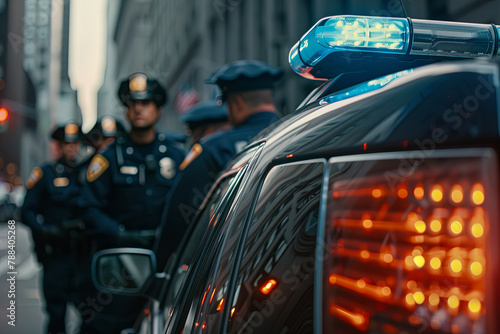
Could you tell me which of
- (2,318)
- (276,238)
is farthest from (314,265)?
(2,318)

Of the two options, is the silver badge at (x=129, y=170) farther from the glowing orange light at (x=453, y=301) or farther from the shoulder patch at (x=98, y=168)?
the glowing orange light at (x=453, y=301)

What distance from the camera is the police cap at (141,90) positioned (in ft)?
14.6

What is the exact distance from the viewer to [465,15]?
277 inches

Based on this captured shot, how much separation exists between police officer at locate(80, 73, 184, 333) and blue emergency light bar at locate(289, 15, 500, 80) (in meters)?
3.24

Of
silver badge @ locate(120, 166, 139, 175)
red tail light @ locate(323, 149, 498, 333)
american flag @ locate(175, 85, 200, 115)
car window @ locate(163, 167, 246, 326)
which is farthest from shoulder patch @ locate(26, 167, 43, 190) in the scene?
american flag @ locate(175, 85, 200, 115)

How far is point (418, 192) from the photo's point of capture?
0.90 m

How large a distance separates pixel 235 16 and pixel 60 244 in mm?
13625

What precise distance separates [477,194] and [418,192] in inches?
3.9

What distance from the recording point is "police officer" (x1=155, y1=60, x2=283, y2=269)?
10.4 ft

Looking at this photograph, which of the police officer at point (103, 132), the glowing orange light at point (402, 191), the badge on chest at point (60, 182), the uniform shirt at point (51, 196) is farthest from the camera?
the police officer at point (103, 132)

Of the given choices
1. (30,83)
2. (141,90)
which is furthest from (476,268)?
(30,83)

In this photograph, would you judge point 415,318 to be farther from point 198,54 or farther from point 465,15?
point 198,54

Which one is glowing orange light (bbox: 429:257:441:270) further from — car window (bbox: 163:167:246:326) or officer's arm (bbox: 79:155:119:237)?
officer's arm (bbox: 79:155:119:237)

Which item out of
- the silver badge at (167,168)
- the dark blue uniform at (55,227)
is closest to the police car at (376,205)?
the silver badge at (167,168)
